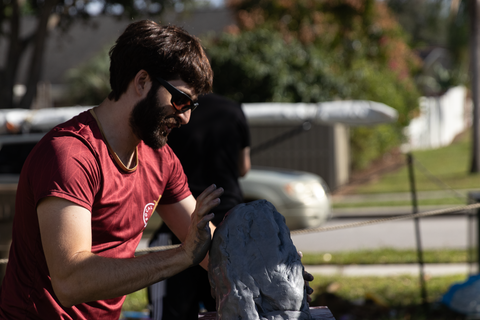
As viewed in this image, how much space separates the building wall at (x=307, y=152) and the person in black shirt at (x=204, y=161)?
9146 millimetres

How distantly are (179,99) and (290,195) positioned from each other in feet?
20.2

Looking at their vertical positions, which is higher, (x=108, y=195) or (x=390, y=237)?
(x=108, y=195)

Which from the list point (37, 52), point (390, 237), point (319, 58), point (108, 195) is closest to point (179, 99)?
point (108, 195)

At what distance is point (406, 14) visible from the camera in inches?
1948

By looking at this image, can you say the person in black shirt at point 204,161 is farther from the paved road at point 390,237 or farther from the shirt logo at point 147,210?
the paved road at point 390,237

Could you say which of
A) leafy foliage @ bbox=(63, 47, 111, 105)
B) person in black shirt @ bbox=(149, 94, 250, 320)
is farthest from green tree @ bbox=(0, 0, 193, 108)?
person in black shirt @ bbox=(149, 94, 250, 320)

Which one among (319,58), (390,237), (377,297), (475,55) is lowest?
(390,237)

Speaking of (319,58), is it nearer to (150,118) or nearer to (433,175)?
(433,175)

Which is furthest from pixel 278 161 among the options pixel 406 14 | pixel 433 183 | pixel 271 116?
pixel 406 14

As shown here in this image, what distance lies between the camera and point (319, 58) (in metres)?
14.8

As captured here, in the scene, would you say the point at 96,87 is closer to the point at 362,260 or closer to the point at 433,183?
the point at 433,183

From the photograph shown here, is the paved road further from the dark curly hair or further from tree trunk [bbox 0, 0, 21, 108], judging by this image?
tree trunk [bbox 0, 0, 21, 108]

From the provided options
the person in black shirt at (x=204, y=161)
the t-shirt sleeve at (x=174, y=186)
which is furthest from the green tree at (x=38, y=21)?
the t-shirt sleeve at (x=174, y=186)

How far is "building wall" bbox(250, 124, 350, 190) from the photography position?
41.0 feet
